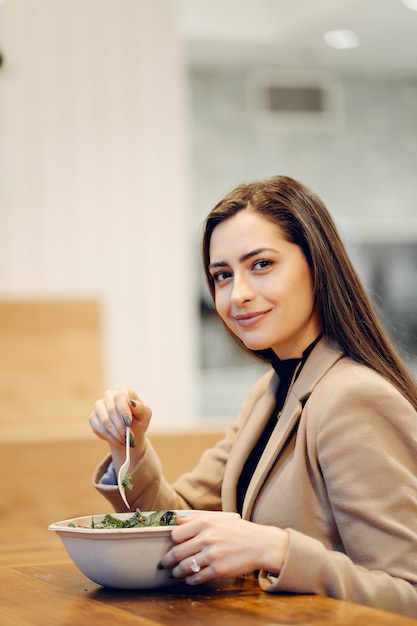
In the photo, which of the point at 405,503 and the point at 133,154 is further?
the point at 133,154

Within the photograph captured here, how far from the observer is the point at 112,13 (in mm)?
4387

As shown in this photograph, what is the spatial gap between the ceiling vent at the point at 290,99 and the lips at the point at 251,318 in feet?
18.4

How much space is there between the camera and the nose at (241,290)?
1.33 m

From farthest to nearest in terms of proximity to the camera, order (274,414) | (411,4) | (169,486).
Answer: (411,4) < (169,486) < (274,414)

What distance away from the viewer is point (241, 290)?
4.38ft

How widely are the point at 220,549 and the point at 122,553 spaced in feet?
0.39

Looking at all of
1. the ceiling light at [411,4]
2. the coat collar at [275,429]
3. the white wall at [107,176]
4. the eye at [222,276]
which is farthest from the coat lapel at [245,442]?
the ceiling light at [411,4]

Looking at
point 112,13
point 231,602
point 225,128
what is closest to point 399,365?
point 231,602

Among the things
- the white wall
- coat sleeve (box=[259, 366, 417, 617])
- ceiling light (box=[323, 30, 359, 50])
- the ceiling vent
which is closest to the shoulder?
coat sleeve (box=[259, 366, 417, 617])

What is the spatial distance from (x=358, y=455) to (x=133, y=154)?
3.42 m

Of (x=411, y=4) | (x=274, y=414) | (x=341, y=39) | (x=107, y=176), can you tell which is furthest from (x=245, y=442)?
(x=341, y=39)

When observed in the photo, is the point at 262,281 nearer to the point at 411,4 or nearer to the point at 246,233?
the point at 246,233

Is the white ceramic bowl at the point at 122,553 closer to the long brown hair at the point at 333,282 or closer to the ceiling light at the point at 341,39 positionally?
the long brown hair at the point at 333,282

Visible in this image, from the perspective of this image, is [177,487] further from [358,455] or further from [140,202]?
[140,202]
